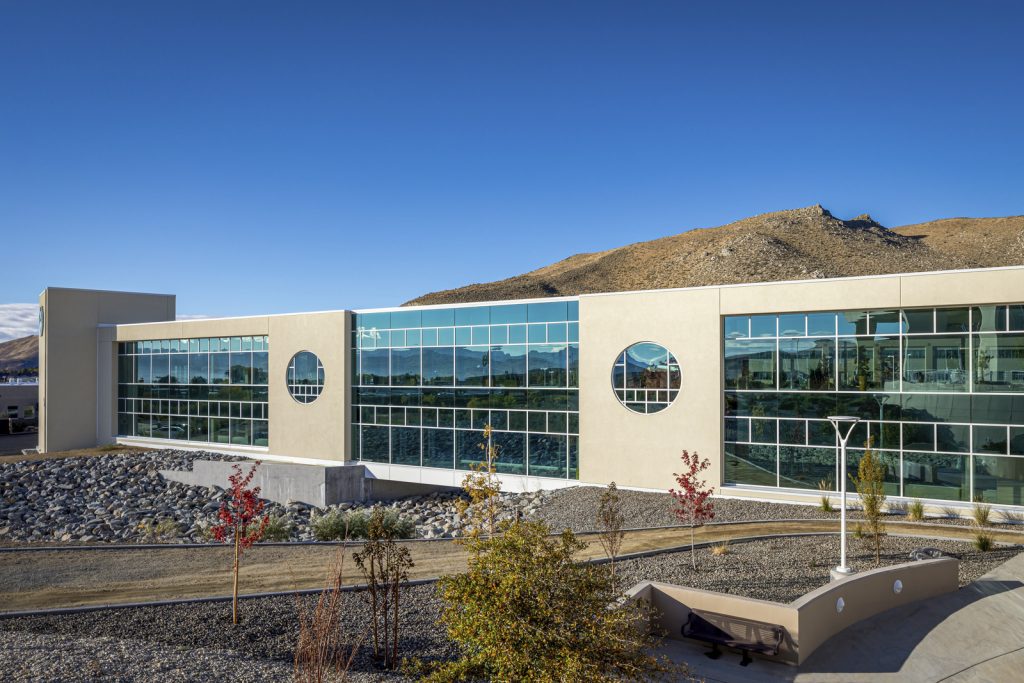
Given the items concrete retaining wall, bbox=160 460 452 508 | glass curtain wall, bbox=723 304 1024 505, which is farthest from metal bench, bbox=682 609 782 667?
concrete retaining wall, bbox=160 460 452 508

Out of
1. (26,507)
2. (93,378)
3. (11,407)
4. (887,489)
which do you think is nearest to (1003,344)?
(887,489)

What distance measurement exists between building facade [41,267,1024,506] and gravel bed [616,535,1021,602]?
2.71 m

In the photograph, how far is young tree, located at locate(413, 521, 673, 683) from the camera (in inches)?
237

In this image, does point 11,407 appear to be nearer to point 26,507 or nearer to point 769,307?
point 26,507

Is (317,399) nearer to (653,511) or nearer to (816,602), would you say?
(653,511)

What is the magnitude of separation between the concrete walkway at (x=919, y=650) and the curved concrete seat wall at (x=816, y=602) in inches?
7.2

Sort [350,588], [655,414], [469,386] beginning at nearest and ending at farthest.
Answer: [350,588]
[655,414]
[469,386]

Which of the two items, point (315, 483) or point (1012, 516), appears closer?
point (1012, 516)

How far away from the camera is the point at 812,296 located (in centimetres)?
2144

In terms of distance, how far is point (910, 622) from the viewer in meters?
12.5

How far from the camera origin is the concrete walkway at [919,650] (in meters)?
10.6

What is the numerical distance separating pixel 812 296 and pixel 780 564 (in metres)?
9.86

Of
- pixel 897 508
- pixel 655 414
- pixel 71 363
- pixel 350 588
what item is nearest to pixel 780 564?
pixel 897 508

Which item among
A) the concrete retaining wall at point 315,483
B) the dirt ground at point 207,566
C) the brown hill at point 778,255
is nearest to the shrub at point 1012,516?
the dirt ground at point 207,566
